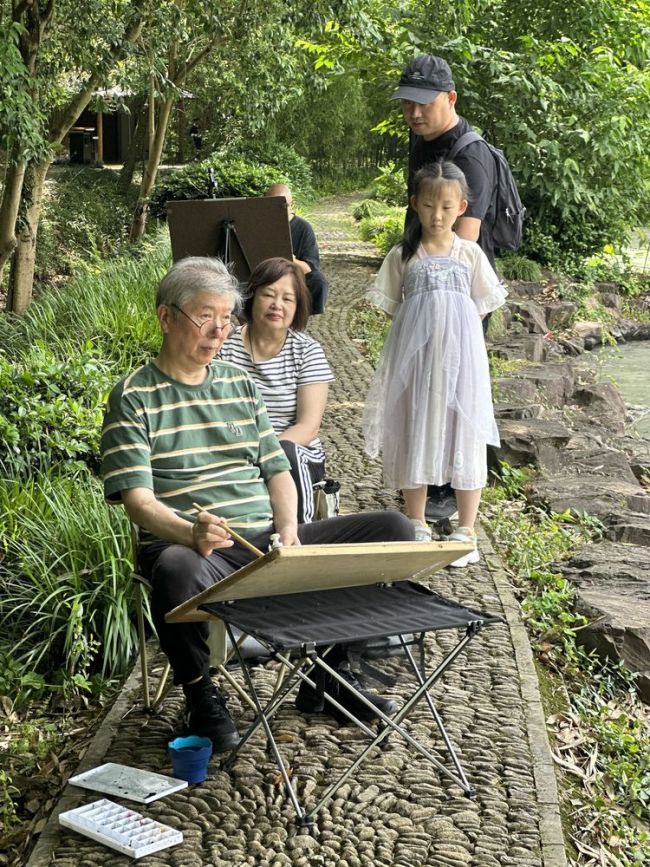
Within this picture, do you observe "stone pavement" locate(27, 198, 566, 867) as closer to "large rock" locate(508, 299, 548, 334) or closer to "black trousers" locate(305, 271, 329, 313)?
"black trousers" locate(305, 271, 329, 313)

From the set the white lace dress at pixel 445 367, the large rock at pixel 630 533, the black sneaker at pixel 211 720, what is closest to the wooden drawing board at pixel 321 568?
the black sneaker at pixel 211 720

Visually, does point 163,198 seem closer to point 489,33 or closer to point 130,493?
point 489,33

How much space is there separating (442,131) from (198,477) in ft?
8.10

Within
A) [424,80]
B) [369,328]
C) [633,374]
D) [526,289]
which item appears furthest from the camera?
[526,289]

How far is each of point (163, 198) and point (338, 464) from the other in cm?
1126

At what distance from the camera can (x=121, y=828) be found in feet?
10.0

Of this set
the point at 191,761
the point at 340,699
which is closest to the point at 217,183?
the point at 340,699

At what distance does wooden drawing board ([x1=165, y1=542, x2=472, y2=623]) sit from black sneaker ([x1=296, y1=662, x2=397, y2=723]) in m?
0.39

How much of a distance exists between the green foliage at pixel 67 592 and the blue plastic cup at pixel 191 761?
83 cm

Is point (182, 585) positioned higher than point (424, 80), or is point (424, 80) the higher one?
point (424, 80)

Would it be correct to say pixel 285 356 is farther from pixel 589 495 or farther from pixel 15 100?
pixel 15 100

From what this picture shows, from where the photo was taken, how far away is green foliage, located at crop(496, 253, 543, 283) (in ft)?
51.3

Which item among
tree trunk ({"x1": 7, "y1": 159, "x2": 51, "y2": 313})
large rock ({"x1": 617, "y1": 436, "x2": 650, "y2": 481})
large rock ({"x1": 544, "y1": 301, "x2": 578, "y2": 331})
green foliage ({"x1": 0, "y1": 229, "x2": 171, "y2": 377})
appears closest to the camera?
green foliage ({"x1": 0, "y1": 229, "x2": 171, "y2": 377})

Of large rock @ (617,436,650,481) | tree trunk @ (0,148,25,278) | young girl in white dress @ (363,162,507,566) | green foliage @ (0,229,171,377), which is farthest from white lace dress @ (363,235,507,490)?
tree trunk @ (0,148,25,278)
